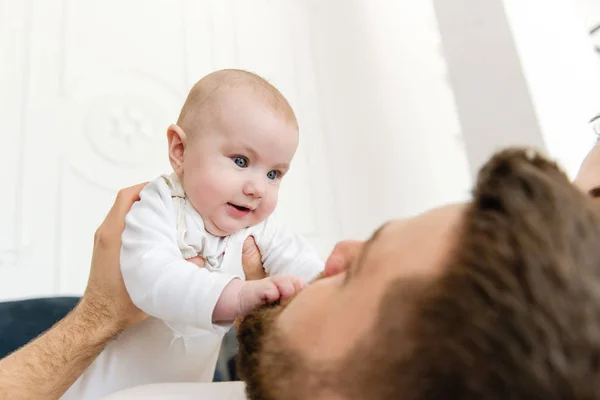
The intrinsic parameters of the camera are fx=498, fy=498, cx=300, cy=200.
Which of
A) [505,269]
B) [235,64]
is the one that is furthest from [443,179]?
[505,269]

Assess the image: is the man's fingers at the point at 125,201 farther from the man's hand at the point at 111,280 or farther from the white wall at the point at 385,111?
the white wall at the point at 385,111

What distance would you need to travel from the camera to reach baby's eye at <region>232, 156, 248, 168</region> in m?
0.86

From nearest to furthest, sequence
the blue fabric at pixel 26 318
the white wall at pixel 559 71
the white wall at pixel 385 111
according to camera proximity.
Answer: the blue fabric at pixel 26 318
the white wall at pixel 559 71
the white wall at pixel 385 111

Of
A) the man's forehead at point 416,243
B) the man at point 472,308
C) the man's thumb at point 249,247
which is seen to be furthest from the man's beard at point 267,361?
the man's thumb at point 249,247

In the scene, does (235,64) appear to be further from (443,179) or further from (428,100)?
(443,179)

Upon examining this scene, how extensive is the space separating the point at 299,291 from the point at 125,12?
2034 mm

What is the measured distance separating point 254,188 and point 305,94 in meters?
1.73

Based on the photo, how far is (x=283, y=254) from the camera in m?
0.97

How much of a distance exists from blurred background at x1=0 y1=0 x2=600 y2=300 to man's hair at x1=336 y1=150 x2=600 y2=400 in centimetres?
123

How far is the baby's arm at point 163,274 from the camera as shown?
69 cm

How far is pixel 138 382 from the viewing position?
3.01ft

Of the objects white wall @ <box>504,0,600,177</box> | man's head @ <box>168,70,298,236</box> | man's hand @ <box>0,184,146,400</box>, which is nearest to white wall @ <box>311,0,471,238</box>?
white wall @ <box>504,0,600,177</box>

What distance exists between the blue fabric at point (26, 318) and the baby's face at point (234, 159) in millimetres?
662

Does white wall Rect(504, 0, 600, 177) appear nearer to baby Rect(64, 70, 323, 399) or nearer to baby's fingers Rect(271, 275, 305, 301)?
baby Rect(64, 70, 323, 399)
